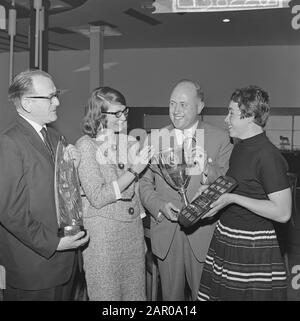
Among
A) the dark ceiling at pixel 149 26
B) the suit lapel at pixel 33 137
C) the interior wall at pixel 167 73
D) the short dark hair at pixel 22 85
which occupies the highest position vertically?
the dark ceiling at pixel 149 26

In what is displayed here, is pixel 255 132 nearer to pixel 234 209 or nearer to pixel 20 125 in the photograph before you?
pixel 234 209

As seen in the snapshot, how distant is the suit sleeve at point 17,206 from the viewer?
1.45 metres

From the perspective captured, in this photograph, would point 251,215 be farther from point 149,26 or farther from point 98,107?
point 149,26

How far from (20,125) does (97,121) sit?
366mm

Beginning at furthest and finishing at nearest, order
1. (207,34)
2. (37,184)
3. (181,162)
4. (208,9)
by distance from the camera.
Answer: (207,34) < (208,9) < (181,162) < (37,184)

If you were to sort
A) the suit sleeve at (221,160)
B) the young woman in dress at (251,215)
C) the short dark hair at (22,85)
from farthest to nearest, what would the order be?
the suit sleeve at (221,160) < the young woman in dress at (251,215) < the short dark hair at (22,85)

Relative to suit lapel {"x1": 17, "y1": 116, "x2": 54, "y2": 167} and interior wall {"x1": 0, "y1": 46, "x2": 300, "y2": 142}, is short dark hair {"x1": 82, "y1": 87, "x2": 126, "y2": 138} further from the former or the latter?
interior wall {"x1": 0, "y1": 46, "x2": 300, "y2": 142}

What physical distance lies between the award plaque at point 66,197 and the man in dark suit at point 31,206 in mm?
26

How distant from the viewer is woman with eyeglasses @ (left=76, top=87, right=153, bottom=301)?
5.82 ft

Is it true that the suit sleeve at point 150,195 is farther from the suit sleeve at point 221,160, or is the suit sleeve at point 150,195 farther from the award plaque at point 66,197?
the award plaque at point 66,197

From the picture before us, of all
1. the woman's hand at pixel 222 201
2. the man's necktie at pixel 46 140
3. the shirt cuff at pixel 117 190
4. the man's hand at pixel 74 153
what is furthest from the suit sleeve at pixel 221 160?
the man's necktie at pixel 46 140

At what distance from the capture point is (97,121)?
5.95 feet

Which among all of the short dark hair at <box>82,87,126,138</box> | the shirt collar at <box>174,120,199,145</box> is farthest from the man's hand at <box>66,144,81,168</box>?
the shirt collar at <box>174,120,199,145</box>
